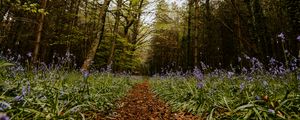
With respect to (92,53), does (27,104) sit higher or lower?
lower

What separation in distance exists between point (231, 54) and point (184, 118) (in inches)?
1126

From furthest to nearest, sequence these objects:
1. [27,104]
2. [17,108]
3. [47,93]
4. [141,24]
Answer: [141,24], [47,93], [27,104], [17,108]

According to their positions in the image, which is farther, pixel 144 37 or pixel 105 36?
pixel 144 37

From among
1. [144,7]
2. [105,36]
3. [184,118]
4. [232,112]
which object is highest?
[144,7]

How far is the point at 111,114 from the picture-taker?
5.86 m

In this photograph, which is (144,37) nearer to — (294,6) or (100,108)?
(294,6)

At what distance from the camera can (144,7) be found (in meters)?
26.0

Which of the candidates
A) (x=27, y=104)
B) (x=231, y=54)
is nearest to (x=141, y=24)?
(x=231, y=54)

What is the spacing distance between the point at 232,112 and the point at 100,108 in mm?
2747

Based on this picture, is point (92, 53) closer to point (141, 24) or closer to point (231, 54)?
point (141, 24)

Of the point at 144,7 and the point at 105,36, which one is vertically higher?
the point at 144,7

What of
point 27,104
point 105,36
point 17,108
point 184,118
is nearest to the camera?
point 17,108

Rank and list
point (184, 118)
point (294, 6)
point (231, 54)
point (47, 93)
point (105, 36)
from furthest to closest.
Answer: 1. point (231, 54)
2. point (105, 36)
3. point (294, 6)
4. point (184, 118)
5. point (47, 93)

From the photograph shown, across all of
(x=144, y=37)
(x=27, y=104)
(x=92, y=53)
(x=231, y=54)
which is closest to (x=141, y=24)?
(x=144, y=37)
